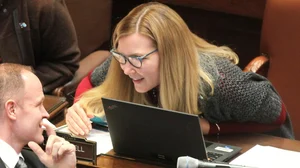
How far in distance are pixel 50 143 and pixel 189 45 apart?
693 mm

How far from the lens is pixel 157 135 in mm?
2246

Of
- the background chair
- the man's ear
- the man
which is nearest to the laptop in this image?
the man

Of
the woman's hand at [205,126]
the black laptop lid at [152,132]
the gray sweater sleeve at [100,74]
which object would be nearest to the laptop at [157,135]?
the black laptop lid at [152,132]

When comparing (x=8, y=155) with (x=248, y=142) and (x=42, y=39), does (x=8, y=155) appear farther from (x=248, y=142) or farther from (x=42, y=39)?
(x=42, y=39)

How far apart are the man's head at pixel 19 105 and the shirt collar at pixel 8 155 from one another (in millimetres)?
23

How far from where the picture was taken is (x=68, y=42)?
11.4 feet

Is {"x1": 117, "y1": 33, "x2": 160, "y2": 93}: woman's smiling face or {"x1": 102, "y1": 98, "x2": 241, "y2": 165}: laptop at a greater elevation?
{"x1": 117, "y1": 33, "x2": 160, "y2": 93}: woman's smiling face

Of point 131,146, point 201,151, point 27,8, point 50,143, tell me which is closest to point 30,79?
point 50,143

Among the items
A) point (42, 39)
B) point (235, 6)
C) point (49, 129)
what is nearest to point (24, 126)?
point (49, 129)

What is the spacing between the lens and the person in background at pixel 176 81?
2471 millimetres

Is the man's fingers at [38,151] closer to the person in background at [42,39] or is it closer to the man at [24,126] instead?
the man at [24,126]

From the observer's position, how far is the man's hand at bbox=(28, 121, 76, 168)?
→ 211 centimetres

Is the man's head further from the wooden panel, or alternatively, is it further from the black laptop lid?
the wooden panel

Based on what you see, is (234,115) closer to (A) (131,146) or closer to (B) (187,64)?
(B) (187,64)
